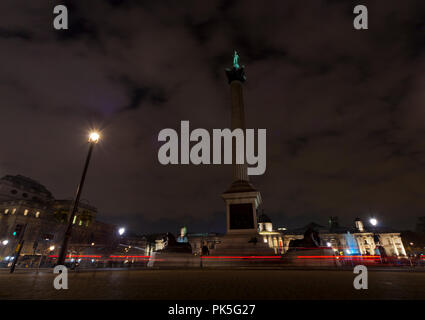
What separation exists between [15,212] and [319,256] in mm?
59862

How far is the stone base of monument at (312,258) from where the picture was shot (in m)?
15.6

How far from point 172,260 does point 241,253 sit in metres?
6.00

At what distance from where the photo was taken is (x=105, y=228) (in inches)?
2562

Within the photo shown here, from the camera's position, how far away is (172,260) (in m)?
18.2

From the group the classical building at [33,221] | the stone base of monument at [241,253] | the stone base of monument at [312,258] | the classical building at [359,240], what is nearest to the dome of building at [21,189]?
the classical building at [33,221]

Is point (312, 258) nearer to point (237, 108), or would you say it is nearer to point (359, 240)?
point (237, 108)

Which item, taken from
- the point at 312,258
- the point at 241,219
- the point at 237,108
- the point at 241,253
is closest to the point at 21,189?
the point at 237,108

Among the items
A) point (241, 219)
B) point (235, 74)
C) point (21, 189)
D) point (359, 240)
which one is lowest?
point (241, 219)

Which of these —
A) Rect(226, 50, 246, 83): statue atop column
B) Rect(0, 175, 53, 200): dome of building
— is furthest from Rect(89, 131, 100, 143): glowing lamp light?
Rect(0, 175, 53, 200): dome of building

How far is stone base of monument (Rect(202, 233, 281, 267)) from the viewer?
16.5m

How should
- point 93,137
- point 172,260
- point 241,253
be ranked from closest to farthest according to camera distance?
1. point 93,137
2. point 241,253
3. point 172,260
